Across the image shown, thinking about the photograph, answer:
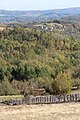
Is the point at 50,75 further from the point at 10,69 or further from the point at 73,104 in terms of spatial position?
the point at 73,104

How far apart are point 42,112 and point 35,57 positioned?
111m

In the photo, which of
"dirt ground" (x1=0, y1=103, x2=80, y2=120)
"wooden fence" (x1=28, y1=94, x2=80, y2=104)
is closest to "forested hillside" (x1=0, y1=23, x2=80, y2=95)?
"wooden fence" (x1=28, y1=94, x2=80, y2=104)

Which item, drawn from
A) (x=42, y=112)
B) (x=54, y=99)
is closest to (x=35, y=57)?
(x=54, y=99)

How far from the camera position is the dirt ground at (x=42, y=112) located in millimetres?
23000

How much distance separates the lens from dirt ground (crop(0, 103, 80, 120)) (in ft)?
75.5

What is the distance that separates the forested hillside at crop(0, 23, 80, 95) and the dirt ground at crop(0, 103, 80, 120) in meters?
56.7

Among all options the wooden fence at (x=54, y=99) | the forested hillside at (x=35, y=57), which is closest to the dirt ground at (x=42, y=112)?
the wooden fence at (x=54, y=99)

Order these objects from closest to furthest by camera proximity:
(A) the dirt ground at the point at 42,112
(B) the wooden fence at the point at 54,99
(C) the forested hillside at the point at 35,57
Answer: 1. (A) the dirt ground at the point at 42,112
2. (B) the wooden fence at the point at 54,99
3. (C) the forested hillside at the point at 35,57

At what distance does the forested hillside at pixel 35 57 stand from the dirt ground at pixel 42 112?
56675 mm

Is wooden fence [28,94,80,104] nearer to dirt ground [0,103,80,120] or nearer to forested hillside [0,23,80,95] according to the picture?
dirt ground [0,103,80,120]

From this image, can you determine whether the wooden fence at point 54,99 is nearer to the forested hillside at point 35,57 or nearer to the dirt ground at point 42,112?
the dirt ground at point 42,112

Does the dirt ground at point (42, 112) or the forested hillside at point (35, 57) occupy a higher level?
the dirt ground at point (42, 112)

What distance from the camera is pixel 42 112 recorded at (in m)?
24.5

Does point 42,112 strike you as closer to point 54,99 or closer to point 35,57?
point 54,99
